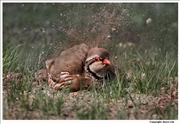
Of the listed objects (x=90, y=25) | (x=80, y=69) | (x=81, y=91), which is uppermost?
(x=90, y=25)

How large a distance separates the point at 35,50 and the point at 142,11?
198 centimetres

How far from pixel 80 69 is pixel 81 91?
0.33 metres

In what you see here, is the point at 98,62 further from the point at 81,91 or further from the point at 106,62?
the point at 81,91

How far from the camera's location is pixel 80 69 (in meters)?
6.57

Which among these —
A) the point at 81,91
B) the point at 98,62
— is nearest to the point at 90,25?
the point at 98,62

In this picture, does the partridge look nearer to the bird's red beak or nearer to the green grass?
the bird's red beak

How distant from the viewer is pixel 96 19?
23.8ft

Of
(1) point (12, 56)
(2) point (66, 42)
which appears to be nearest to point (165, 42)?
(2) point (66, 42)

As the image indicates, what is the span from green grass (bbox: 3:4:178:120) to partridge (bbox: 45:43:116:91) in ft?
0.42

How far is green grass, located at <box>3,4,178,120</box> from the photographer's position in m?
5.73

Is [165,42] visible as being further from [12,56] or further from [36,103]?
[36,103]

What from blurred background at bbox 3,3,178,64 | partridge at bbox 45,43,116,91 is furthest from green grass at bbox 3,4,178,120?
partridge at bbox 45,43,116,91

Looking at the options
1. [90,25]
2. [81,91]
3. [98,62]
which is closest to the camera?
[81,91]

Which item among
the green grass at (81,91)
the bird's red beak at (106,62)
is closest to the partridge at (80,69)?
the bird's red beak at (106,62)
